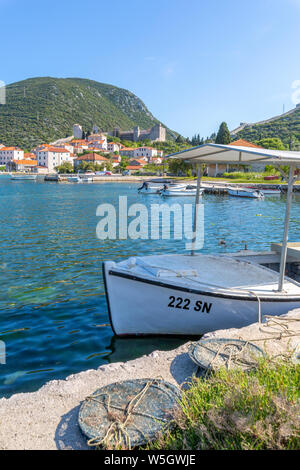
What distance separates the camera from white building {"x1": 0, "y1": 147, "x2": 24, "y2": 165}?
169 meters

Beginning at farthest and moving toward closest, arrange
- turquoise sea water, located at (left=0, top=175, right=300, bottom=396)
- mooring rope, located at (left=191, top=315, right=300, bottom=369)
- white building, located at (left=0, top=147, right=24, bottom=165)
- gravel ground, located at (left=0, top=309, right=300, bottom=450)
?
white building, located at (left=0, top=147, right=24, bottom=165), turquoise sea water, located at (left=0, top=175, right=300, bottom=396), mooring rope, located at (left=191, top=315, right=300, bottom=369), gravel ground, located at (left=0, top=309, right=300, bottom=450)

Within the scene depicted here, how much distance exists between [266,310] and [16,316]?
21.6 ft

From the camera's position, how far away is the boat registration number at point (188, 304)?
7234mm

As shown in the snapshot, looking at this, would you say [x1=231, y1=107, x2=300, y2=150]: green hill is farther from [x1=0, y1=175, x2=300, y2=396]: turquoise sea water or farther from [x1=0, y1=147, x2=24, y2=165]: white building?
[x1=0, y1=175, x2=300, y2=396]: turquoise sea water

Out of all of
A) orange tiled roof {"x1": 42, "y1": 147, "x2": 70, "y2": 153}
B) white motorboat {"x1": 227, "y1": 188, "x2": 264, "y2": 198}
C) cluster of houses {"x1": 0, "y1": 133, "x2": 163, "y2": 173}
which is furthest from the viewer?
orange tiled roof {"x1": 42, "y1": 147, "x2": 70, "y2": 153}

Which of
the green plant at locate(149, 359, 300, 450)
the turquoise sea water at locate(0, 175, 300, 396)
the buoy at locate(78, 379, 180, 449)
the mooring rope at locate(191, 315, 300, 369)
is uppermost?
the green plant at locate(149, 359, 300, 450)

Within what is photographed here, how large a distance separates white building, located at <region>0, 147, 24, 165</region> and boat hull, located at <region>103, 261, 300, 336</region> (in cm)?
18022

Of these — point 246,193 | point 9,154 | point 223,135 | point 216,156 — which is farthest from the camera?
point 9,154

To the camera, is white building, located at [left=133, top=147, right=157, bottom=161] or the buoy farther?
white building, located at [left=133, top=147, right=157, bottom=161]

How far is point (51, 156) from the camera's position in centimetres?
16438

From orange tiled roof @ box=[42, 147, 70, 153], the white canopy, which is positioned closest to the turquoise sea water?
the white canopy

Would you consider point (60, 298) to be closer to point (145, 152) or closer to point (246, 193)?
point (246, 193)

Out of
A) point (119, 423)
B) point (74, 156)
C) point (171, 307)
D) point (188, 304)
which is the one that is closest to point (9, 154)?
point (74, 156)

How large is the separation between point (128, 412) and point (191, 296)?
3480 millimetres
